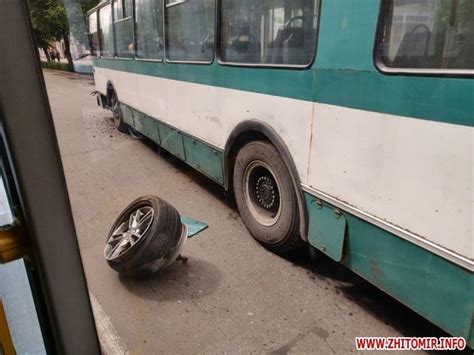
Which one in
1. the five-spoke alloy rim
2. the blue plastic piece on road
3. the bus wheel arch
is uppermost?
the bus wheel arch

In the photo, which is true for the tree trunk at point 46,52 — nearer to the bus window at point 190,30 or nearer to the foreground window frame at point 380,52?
the foreground window frame at point 380,52

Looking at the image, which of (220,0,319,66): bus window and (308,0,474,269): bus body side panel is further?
(220,0,319,66): bus window

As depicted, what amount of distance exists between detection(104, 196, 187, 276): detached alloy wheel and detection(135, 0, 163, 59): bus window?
256cm

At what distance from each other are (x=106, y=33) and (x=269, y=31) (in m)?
3.68

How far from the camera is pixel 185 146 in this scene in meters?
4.57

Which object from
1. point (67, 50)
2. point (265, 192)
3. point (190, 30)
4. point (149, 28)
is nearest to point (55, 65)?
point (67, 50)

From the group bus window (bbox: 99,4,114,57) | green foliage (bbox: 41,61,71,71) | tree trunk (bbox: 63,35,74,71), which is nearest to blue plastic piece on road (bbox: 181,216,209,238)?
tree trunk (bbox: 63,35,74,71)

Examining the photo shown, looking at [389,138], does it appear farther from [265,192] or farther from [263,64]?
[265,192]

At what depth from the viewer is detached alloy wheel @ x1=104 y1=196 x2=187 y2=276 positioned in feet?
8.76

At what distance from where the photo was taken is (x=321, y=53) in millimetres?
2318

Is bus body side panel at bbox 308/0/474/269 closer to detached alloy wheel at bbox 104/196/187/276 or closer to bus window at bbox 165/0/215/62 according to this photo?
detached alloy wheel at bbox 104/196/187/276

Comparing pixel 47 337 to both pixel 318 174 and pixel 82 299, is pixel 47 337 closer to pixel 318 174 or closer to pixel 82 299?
pixel 82 299

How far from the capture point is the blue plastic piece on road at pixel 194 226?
362 cm

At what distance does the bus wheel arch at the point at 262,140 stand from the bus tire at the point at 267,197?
0.06 meters
